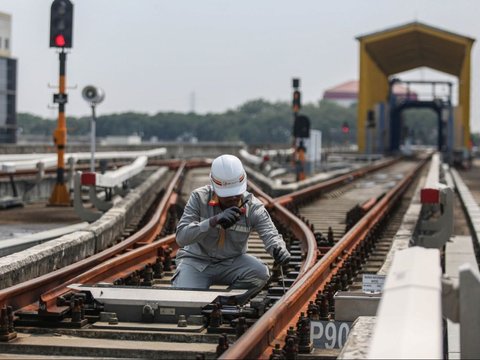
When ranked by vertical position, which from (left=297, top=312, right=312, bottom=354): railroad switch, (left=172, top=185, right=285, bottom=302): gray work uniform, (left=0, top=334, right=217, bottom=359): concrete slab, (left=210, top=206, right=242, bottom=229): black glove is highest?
(left=210, top=206, right=242, bottom=229): black glove

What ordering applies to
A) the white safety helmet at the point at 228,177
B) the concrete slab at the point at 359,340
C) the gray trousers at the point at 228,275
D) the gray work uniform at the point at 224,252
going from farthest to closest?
1. the gray trousers at the point at 228,275
2. the gray work uniform at the point at 224,252
3. the white safety helmet at the point at 228,177
4. the concrete slab at the point at 359,340

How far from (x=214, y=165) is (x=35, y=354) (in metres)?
1.86

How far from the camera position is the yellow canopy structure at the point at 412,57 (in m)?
68.6

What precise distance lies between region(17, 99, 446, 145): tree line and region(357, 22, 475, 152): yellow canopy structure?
34.2 metres

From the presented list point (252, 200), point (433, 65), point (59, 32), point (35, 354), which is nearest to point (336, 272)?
point (252, 200)

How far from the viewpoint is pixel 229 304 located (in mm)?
7574

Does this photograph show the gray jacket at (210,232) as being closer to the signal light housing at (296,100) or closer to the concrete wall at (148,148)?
the signal light housing at (296,100)

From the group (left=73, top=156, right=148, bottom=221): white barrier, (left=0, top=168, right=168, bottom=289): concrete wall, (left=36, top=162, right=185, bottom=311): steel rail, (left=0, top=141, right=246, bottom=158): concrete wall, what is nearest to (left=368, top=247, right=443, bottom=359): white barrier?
(left=36, top=162, right=185, bottom=311): steel rail

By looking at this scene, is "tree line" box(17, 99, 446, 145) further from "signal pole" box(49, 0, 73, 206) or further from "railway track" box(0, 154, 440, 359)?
"railway track" box(0, 154, 440, 359)

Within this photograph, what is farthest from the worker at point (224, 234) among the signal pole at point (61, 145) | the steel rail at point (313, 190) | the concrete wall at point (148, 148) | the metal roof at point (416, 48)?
the metal roof at point (416, 48)

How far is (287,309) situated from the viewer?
23.8ft

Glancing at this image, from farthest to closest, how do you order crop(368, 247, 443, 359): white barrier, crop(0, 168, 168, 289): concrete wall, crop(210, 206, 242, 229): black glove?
1. crop(0, 168, 168, 289): concrete wall
2. crop(210, 206, 242, 229): black glove
3. crop(368, 247, 443, 359): white barrier

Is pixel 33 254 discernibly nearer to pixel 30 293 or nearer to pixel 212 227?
pixel 30 293

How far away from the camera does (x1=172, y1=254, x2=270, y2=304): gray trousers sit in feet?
26.9
